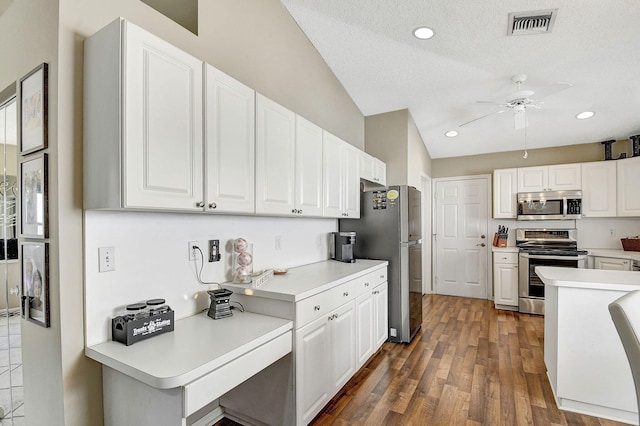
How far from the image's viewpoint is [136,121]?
1364mm

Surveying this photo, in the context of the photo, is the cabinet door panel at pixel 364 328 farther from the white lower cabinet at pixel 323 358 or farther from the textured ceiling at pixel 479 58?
the textured ceiling at pixel 479 58

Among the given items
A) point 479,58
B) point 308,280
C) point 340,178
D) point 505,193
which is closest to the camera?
point 308,280

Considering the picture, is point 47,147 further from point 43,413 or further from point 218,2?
point 218,2

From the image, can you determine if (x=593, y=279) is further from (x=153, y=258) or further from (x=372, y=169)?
(x=153, y=258)

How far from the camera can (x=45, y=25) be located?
58.9 inches

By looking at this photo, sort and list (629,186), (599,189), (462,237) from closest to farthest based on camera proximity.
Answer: (629,186)
(599,189)
(462,237)

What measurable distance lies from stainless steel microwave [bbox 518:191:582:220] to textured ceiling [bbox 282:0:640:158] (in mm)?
888

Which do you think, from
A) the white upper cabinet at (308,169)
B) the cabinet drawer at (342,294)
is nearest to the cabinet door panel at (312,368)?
the cabinet drawer at (342,294)

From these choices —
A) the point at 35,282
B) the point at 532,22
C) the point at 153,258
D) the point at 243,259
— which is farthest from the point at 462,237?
the point at 35,282

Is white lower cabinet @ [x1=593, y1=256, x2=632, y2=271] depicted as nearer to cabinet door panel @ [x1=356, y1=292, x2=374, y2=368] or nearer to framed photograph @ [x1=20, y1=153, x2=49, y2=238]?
cabinet door panel @ [x1=356, y1=292, x2=374, y2=368]

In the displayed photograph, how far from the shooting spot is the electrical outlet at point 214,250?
208 cm

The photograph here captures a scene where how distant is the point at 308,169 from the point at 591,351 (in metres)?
2.39

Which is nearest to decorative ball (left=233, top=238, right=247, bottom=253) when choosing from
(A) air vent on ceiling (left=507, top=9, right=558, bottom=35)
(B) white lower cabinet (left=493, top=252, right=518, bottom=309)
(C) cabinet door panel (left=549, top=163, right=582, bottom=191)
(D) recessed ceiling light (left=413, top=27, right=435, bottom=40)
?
(D) recessed ceiling light (left=413, top=27, right=435, bottom=40)

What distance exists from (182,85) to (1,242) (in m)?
1.62
